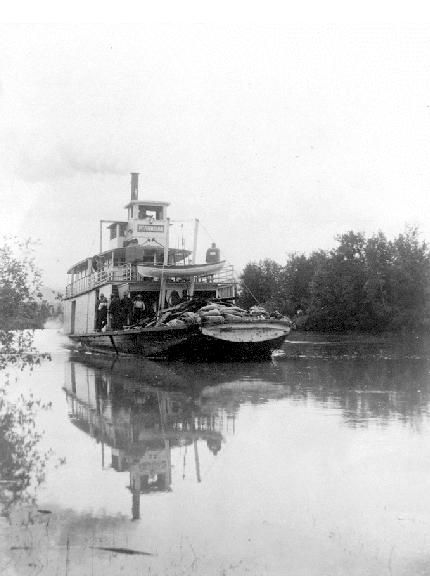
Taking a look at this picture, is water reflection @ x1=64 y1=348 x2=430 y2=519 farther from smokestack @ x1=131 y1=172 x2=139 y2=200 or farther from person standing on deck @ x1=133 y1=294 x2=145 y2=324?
smokestack @ x1=131 y1=172 x2=139 y2=200

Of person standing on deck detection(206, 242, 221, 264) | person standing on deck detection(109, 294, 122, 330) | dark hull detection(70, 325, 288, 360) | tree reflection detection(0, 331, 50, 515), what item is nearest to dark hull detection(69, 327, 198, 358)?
dark hull detection(70, 325, 288, 360)

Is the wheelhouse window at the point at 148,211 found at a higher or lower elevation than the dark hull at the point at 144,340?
higher

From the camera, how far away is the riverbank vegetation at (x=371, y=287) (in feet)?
186

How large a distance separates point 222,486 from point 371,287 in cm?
5252

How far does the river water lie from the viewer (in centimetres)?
473

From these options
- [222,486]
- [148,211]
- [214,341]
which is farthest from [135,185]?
[222,486]

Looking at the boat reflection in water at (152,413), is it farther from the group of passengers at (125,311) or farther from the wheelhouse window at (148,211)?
the wheelhouse window at (148,211)

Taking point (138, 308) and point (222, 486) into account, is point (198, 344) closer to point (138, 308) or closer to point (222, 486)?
point (138, 308)

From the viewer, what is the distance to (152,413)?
35.2 ft

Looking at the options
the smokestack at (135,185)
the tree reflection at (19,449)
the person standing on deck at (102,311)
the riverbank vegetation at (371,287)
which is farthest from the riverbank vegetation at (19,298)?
the riverbank vegetation at (371,287)

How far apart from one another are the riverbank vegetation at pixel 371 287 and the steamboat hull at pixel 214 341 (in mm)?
34552

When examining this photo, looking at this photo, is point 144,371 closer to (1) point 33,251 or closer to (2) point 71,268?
(1) point 33,251

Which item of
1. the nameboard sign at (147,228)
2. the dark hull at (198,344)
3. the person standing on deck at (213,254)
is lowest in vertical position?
the dark hull at (198,344)

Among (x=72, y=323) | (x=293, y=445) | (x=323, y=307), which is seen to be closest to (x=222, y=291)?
(x=72, y=323)
